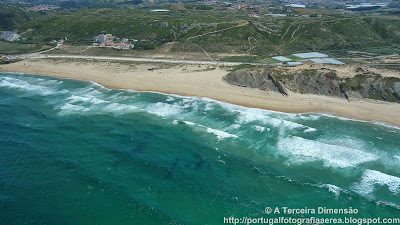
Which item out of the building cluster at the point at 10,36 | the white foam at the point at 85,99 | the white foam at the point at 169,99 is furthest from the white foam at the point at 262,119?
the building cluster at the point at 10,36

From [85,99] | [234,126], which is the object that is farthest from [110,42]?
[234,126]

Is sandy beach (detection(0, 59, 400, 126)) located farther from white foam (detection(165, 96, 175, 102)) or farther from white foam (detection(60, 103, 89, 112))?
white foam (detection(60, 103, 89, 112))

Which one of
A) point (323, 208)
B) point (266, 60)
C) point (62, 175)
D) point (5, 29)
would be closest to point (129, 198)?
point (62, 175)

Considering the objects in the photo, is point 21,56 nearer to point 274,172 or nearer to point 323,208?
point 274,172

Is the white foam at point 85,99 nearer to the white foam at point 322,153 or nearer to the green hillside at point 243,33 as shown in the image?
the white foam at point 322,153

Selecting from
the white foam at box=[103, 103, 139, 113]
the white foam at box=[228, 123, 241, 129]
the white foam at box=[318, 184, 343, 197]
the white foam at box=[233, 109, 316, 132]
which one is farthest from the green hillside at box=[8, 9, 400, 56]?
the white foam at box=[318, 184, 343, 197]

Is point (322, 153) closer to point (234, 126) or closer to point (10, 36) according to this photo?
point (234, 126)
